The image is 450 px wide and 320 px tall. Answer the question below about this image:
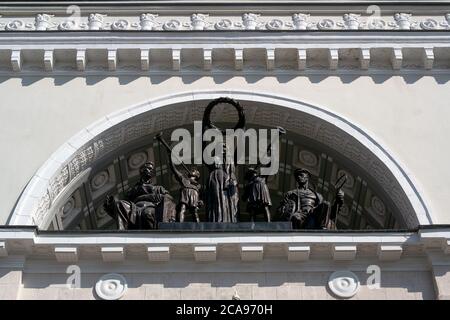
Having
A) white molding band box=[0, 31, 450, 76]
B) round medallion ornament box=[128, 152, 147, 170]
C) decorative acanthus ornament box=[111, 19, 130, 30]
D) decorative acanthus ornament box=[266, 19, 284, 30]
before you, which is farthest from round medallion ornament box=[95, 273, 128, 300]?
decorative acanthus ornament box=[266, 19, 284, 30]

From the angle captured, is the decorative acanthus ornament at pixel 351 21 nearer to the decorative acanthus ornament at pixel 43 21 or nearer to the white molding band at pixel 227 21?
the white molding band at pixel 227 21

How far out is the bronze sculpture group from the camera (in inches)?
492

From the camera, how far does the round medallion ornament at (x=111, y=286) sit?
1150 cm

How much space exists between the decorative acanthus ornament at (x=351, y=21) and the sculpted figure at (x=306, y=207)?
233cm

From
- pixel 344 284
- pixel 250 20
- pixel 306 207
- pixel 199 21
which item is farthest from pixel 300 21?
pixel 344 284

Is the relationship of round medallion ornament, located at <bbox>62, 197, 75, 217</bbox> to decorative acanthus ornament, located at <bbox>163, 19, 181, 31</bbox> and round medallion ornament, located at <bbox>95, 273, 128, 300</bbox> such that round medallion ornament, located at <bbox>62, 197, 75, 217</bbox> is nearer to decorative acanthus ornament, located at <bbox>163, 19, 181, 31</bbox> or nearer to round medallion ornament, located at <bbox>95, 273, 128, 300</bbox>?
round medallion ornament, located at <bbox>95, 273, 128, 300</bbox>

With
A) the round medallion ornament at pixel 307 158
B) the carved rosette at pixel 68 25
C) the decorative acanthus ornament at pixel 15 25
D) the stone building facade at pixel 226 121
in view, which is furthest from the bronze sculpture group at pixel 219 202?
the decorative acanthus ornament at pixel 15 25

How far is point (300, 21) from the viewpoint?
14219 mm

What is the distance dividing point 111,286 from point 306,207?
281 cm

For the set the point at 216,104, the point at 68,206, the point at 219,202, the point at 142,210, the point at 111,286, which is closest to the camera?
the point at 111,286

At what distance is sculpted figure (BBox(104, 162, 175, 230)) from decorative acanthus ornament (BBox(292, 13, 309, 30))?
320cm

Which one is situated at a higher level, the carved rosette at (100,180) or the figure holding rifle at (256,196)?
the carved rosette at (100,180)

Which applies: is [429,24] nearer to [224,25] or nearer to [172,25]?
[224,25]

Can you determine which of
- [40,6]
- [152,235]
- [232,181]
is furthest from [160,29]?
[152,235]
